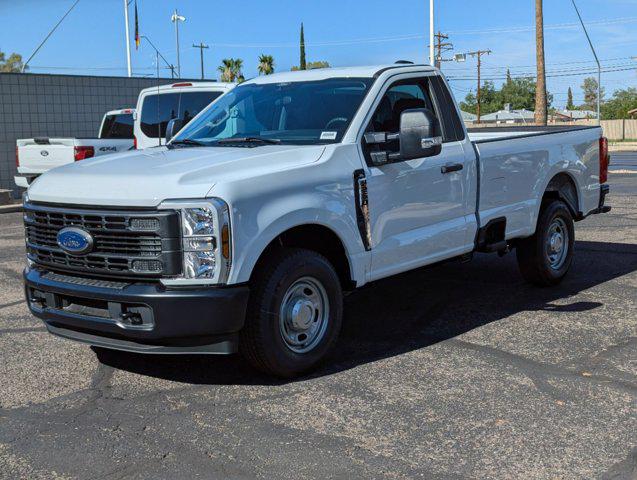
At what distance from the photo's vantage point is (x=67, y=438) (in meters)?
4.21

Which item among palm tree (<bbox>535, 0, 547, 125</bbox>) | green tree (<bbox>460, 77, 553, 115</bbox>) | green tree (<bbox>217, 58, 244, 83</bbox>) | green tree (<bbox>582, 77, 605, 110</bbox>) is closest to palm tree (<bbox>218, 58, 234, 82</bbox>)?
green tree (<bbox>217, 58, 244, 83</bbox>)

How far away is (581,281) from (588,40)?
17.0m

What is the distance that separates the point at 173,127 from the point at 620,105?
384 feet

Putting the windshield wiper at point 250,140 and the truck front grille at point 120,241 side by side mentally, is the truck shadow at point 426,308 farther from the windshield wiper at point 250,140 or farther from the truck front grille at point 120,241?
the windshield wiper at point 250,140

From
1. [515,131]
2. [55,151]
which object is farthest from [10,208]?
[515,131]

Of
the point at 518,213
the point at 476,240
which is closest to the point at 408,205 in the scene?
the point at 476,240

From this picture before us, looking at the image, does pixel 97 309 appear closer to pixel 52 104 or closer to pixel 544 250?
pixel 544 250

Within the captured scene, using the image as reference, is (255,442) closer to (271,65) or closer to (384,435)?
(384,435)

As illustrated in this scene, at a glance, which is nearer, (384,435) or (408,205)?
(384,435)

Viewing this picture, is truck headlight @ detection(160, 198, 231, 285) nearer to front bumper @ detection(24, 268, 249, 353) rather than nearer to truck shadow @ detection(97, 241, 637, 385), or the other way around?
front bumper @ detection(24, 268, 249, 353)

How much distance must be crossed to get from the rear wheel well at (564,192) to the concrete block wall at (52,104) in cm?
1529

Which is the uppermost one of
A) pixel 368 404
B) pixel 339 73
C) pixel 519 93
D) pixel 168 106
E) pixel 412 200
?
pixel 519 93

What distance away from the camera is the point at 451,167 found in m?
6.16

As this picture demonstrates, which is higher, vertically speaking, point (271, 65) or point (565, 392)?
point (271, 65)
